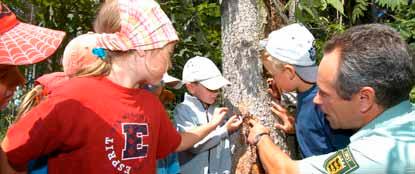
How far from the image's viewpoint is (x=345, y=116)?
8.09ft

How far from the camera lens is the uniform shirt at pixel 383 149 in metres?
2.16

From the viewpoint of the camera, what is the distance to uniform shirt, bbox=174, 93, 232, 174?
145 inches

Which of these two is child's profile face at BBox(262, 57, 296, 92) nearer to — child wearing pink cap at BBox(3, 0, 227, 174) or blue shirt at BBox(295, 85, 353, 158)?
blue shirt at BBox(295, 85, 353, 158)

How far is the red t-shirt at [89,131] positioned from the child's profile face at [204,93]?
4.22ft

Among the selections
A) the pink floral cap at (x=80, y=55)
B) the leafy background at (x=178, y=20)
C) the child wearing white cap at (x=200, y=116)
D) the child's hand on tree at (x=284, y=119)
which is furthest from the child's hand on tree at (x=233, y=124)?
the leafy background at (x=178, y=20)

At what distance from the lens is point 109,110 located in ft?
7.52

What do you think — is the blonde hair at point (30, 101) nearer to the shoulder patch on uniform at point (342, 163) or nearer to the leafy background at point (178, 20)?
the shoulder patch on uniform at point (342, 163)

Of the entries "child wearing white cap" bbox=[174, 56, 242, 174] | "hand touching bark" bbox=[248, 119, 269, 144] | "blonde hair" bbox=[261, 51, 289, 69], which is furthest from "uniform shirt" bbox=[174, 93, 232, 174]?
"blonde hair" bbox=[261, 51, 289, 69]

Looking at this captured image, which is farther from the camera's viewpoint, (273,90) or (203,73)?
(203,73)

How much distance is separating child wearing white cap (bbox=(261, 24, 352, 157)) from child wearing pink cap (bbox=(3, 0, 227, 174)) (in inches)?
29.5

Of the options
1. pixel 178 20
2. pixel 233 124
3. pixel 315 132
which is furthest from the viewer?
pixel 178 20

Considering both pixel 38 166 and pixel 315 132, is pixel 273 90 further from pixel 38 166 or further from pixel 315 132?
pixel 38 166

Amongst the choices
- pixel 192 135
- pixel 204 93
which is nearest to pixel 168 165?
pixel 192 135

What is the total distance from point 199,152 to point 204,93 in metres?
0.39
